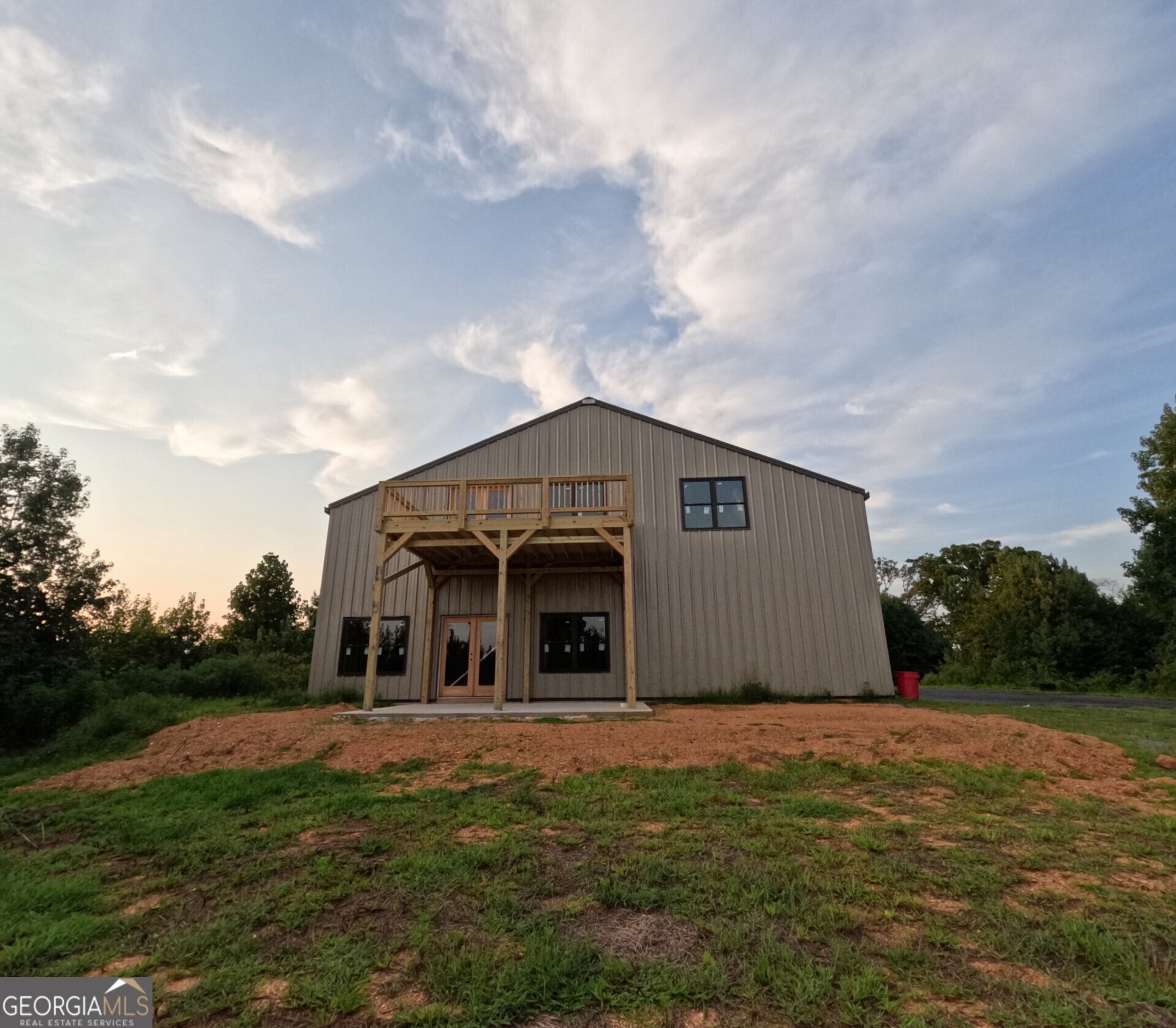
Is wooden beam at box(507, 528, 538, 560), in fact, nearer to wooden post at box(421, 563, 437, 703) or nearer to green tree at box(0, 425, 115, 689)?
wooden post at box(421, 563, 437, 703)

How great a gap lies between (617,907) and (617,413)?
14.1 metres

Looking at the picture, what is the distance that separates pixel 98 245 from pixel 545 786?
1368 cm

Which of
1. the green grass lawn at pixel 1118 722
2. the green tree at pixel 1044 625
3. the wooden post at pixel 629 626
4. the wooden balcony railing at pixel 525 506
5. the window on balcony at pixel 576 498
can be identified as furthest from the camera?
the green tree at pixel 1044 625

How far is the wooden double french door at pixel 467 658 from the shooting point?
14.1 m

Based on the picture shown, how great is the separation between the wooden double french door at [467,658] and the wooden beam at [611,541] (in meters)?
4.32

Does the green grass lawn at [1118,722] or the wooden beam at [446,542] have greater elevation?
the wooden beam at [446,542]

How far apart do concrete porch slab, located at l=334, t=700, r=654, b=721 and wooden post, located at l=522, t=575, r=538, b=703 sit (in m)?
1.71

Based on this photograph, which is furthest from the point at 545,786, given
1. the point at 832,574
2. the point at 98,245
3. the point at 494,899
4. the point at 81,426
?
the point at 81,426

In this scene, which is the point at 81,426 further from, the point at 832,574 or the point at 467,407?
the point at 832,574

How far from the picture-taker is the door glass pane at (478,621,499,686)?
14.1 metres

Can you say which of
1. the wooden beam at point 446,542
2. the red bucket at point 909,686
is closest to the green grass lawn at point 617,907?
the wooden beam at point 446,542

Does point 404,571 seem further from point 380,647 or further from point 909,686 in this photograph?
point 909,686

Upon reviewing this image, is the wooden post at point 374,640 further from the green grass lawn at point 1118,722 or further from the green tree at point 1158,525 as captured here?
the green tree at point 1158,525

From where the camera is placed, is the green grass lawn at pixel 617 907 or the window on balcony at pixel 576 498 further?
the window on balcony at pixel 576 498
